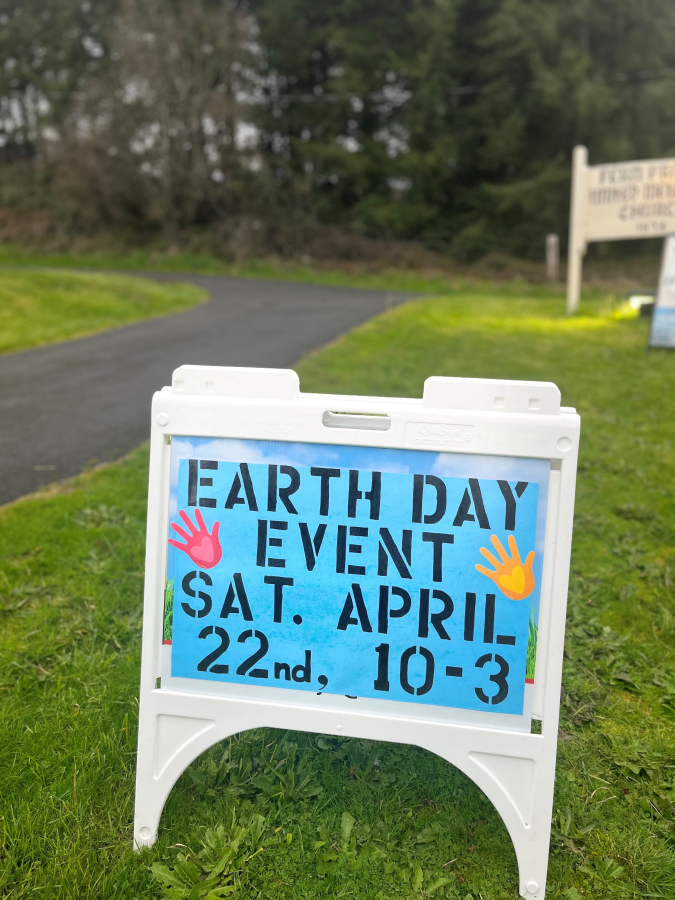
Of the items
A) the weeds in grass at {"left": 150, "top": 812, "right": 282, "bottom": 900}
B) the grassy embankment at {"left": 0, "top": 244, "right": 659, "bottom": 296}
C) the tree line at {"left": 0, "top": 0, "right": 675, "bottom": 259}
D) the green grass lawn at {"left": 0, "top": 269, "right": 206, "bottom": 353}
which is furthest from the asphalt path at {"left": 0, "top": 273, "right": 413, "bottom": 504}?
the tree line at {"left": 0, "top": 0, "right": 675, "bottom": 259}

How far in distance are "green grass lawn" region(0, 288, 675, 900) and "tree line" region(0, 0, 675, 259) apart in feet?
86.0

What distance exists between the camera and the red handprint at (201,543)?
2002 mm

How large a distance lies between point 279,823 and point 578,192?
512 inches

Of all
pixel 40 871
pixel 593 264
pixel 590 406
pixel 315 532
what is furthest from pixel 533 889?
pixel 593 264

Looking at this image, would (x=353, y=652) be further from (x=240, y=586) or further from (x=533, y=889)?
(x=533, y=889)

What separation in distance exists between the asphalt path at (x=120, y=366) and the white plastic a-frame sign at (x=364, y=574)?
2.95m

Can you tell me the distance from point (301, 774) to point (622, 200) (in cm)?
1259

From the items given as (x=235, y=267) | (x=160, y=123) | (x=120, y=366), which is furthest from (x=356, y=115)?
(x=120, y=366)

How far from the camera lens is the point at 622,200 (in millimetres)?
12750

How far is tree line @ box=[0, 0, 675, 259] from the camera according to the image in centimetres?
2714

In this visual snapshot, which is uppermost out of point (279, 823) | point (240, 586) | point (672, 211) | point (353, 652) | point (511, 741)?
point (672, 211)

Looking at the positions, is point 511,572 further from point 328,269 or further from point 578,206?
point 328,269

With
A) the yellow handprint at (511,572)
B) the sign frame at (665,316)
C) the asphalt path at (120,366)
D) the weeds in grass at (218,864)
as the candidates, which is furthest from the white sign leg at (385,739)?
the sign frame at (665,316)

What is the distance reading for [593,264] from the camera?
31.2 m
